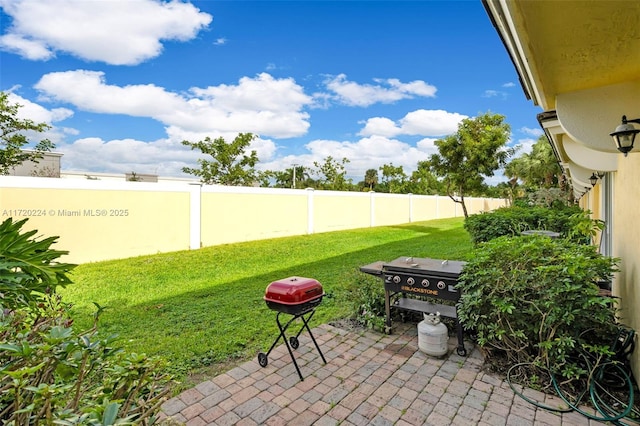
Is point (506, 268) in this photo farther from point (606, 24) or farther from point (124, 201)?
point (124, 201)

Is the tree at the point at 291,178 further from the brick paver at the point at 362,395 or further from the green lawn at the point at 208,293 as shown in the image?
the brick paver at the point at 362,395

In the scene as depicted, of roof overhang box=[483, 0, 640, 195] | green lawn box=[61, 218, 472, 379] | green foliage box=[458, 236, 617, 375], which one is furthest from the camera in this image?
green lawn box=[61, 218, 472, 379]

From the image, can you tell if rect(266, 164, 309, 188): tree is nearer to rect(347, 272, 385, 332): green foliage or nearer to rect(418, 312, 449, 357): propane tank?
rect(347, 272, 385, 332): green foliage

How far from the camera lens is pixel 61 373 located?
1165 mm

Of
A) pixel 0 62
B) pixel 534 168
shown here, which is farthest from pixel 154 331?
pixel 534 168

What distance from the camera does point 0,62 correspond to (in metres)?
6.68

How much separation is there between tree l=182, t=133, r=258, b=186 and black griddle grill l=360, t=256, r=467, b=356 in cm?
1592

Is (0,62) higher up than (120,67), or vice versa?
(120,67)

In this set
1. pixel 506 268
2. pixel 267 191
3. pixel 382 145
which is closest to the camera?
pixel 506 268

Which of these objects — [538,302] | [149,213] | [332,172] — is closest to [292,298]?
[538,302]

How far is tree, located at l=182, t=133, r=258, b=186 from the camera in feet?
59.5

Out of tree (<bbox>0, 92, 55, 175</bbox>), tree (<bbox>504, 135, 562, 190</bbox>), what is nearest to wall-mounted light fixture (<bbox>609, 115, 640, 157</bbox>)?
tree (<bbox>0, 92, 55, 175</bbox>)

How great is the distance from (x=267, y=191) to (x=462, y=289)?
10.2 metres

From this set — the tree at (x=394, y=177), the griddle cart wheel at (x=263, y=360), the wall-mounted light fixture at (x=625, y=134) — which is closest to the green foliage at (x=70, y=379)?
the griddle cart wheel at (x=263, y=360)
